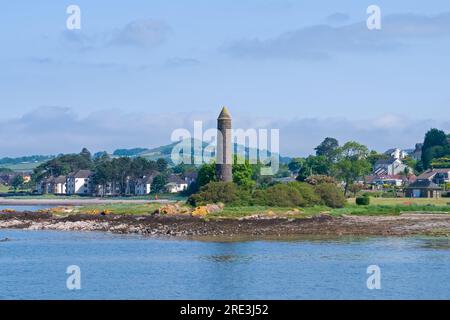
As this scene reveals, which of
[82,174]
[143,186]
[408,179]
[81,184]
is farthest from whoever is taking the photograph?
[82,174]

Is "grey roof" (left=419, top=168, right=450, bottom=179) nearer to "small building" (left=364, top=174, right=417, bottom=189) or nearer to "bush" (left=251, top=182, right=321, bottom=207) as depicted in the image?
"small building" (left=364, top=174, right=417, bottom=189)

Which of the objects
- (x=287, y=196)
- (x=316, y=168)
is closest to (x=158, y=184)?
(x=316, y=168)

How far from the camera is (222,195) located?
286 feet

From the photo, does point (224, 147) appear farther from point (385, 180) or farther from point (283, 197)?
point (385, 180)

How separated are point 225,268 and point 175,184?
13542 cm

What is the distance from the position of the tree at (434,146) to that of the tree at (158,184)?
50.9 metres

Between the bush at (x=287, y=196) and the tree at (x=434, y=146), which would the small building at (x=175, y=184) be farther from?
the bush at (x=287, y=196)

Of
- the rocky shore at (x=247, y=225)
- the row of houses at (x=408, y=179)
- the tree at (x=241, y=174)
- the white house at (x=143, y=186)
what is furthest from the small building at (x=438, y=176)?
the rocky shore at (x=247, y=225)

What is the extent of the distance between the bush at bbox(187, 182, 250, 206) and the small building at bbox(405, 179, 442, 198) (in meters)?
39.0

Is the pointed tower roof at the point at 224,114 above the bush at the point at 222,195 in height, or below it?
above

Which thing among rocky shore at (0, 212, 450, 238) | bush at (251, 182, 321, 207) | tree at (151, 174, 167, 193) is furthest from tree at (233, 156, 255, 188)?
tree at (151, 174, 167, 193)

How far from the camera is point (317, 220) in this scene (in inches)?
2899

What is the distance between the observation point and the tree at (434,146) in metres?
163

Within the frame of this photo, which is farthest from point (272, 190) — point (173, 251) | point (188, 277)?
point (188, 277)
